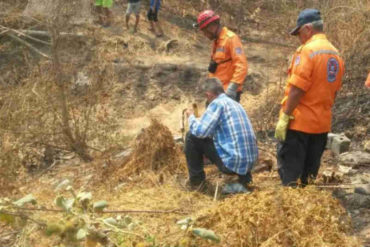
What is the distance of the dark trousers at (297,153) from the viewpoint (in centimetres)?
362

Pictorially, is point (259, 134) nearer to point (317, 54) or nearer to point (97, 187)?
point (97, 187)

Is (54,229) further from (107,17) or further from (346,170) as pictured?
(107,17)

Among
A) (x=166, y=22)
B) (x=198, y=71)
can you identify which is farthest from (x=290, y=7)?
(x=198, y=71)

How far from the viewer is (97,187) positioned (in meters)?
4.66

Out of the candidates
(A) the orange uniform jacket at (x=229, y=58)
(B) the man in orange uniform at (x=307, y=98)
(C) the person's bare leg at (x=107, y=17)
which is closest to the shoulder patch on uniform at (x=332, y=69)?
(B) the man in orange uniform at (x=307, y=98)

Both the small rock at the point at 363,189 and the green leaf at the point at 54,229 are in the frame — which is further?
the small rock at the point at 363,189

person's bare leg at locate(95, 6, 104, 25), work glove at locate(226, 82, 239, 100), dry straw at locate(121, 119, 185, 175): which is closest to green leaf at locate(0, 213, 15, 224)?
dry straw at locate(121, 119, 185, 175)

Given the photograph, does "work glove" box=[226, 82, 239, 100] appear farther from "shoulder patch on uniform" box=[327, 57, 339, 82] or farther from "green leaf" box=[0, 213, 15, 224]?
"green leaf" box=[0, 213, 15, 224]

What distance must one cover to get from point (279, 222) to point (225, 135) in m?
1.44

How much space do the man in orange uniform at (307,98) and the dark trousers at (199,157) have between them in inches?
20.7

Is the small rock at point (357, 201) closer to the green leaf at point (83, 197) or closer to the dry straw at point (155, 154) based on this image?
the dry straw at point (155, 154)

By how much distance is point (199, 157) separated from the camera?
427cm

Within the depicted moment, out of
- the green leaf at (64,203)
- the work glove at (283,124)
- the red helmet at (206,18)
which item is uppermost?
the red helmet at (206,18)

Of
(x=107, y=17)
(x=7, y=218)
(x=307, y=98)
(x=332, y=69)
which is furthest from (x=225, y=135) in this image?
(x=107, y=17)
